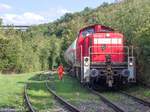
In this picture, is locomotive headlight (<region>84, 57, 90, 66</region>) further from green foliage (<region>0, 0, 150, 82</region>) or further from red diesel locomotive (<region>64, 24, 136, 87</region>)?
green foliage (<region>0, 0, 150, 82</region>)

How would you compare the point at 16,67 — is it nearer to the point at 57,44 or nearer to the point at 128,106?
the point at 57,44

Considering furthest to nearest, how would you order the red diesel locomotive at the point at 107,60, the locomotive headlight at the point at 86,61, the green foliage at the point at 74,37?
1. the green foliage at the point at 74,37
2. the locomotive headlight at the point at 86,61
3. the red diesel locomotive at the point at 107,60

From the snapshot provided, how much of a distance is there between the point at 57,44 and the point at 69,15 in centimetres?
9026

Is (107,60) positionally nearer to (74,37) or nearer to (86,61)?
(86,61)

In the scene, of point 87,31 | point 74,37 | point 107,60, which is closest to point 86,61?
point 107,60

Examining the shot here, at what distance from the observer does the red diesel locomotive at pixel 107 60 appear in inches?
925

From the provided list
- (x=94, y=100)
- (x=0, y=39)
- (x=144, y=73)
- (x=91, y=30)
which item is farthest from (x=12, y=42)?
(x=94, y=100)

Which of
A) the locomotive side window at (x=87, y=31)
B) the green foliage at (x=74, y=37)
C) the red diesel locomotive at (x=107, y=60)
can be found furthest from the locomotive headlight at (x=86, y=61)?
the locomotive side window at (x=87, y=31)

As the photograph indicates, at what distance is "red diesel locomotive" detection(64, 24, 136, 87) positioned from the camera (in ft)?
77.1

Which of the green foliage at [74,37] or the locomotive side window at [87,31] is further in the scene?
the locomotive side window at [87,31]

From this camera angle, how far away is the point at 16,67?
69.0 m

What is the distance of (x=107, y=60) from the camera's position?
23.9 metres

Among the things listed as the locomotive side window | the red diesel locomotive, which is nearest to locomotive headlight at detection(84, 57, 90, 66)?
the red diesel locomotive

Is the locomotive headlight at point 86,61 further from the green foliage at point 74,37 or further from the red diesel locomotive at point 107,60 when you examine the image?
the green foliage at point 74,37
